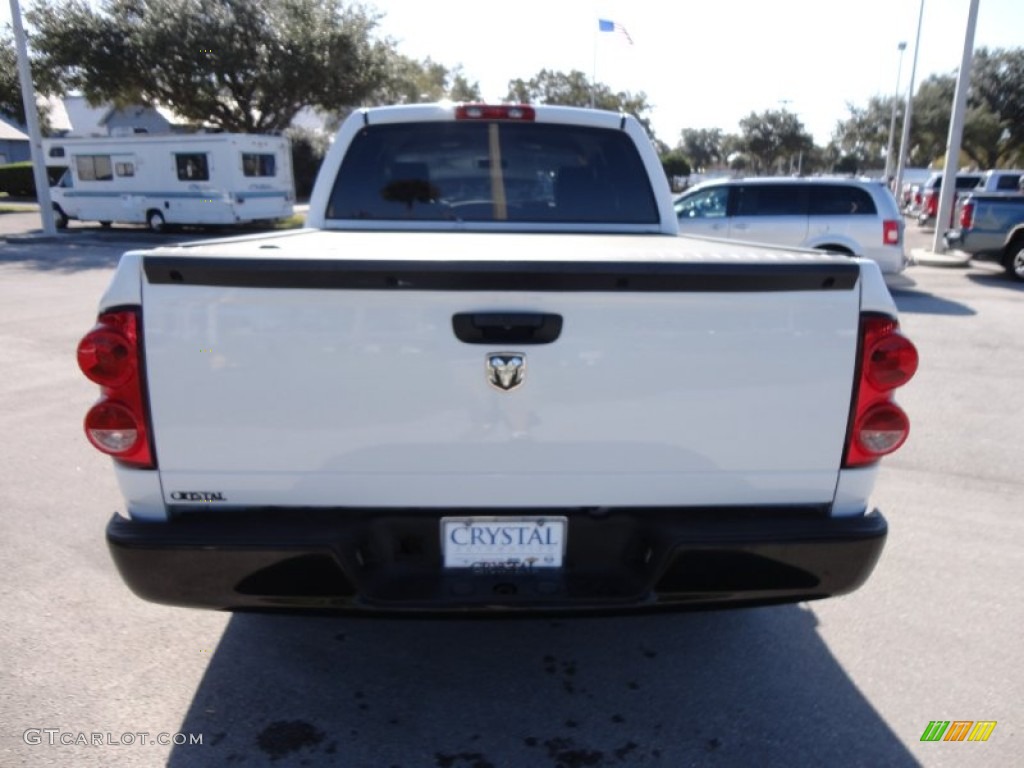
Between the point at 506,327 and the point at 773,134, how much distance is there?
219ft

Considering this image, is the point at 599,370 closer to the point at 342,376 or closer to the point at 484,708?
the point at 342,376

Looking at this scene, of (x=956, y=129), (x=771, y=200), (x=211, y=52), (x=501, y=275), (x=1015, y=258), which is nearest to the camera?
(x=501, y=275)

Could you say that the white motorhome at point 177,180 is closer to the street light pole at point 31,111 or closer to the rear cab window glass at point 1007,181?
the street light pole at point 31,111

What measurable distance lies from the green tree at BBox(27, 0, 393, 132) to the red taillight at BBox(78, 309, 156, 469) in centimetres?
2899

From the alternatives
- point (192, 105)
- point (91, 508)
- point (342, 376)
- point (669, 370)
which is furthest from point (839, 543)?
point (192, 105)

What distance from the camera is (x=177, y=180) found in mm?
24469

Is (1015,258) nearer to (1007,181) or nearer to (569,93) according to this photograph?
(1007,181)

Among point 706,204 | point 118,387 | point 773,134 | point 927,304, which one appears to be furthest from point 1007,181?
point 773,134

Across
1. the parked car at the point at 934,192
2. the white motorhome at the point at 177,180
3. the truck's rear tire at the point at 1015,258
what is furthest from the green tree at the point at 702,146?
the truck's rear tire at the point at 1015,258

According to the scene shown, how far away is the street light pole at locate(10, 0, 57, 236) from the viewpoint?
66.5ft

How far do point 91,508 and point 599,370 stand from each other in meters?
3.61

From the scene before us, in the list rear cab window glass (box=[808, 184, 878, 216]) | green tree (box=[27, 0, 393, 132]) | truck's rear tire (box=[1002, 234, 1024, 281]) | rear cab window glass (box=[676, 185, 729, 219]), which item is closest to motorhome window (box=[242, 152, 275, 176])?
green tree (box=[27, 0, 393, 132])

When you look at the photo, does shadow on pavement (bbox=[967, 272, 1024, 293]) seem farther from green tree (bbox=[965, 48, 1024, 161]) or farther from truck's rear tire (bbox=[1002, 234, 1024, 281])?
green tree (bbox=[965, 48, 1024, 161])

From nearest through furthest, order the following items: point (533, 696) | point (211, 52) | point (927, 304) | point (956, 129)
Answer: point (533, 696) < point (927, 304) < point (956, 129) < point (211, 52)
